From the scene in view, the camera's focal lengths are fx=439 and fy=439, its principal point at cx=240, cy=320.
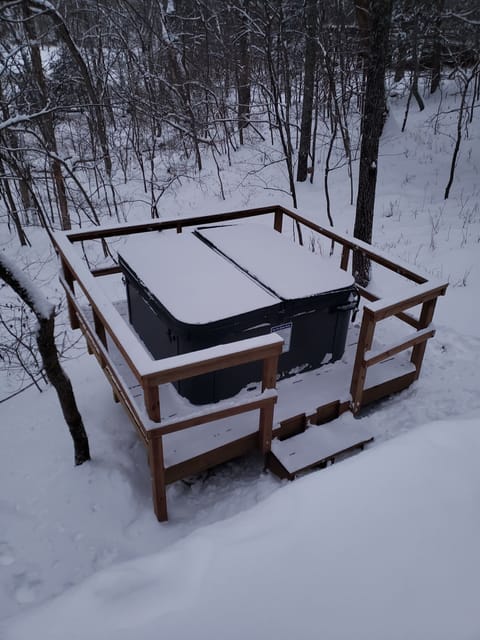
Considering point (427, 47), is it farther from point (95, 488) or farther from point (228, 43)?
point (95, 488)

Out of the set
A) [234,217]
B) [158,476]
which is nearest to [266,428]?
[158,476]

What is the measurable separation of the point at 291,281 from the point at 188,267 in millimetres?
1006

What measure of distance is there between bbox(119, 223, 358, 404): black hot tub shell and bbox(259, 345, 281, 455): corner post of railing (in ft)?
1.49

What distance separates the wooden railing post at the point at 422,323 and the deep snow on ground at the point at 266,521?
266mm

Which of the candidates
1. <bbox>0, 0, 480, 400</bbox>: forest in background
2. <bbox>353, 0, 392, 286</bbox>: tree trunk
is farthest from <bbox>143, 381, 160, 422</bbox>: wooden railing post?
<bbox>0, 0, 480, 400</bbox>: forest in background

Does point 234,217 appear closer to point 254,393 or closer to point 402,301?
point 254,393

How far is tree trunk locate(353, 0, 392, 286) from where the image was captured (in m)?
5.44

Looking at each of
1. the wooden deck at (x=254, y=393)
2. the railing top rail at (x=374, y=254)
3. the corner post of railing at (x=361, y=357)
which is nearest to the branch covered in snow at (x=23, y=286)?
the wooden deck at (x=254, y=393)

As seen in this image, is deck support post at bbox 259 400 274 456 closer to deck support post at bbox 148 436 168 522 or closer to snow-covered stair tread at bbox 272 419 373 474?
snow-covered stair tread at bbox 272 419 373 474

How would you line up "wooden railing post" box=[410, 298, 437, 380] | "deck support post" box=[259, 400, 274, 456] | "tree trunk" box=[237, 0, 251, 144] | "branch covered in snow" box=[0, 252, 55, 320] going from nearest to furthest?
"branch covered in snow" box=[0, 252, 55, 320]
"deck support post" box=[259, 400, 274, 456]
"wooden railing post" box=[410, 298, 437, 380]
"tree trunk" box=[237, 0, 251, 144]

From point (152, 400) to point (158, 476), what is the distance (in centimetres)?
67

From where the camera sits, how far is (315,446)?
146 inches

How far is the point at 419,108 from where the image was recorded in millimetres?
13719

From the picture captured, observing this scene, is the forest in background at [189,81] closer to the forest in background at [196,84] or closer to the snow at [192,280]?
the forest in background at [196,84]
